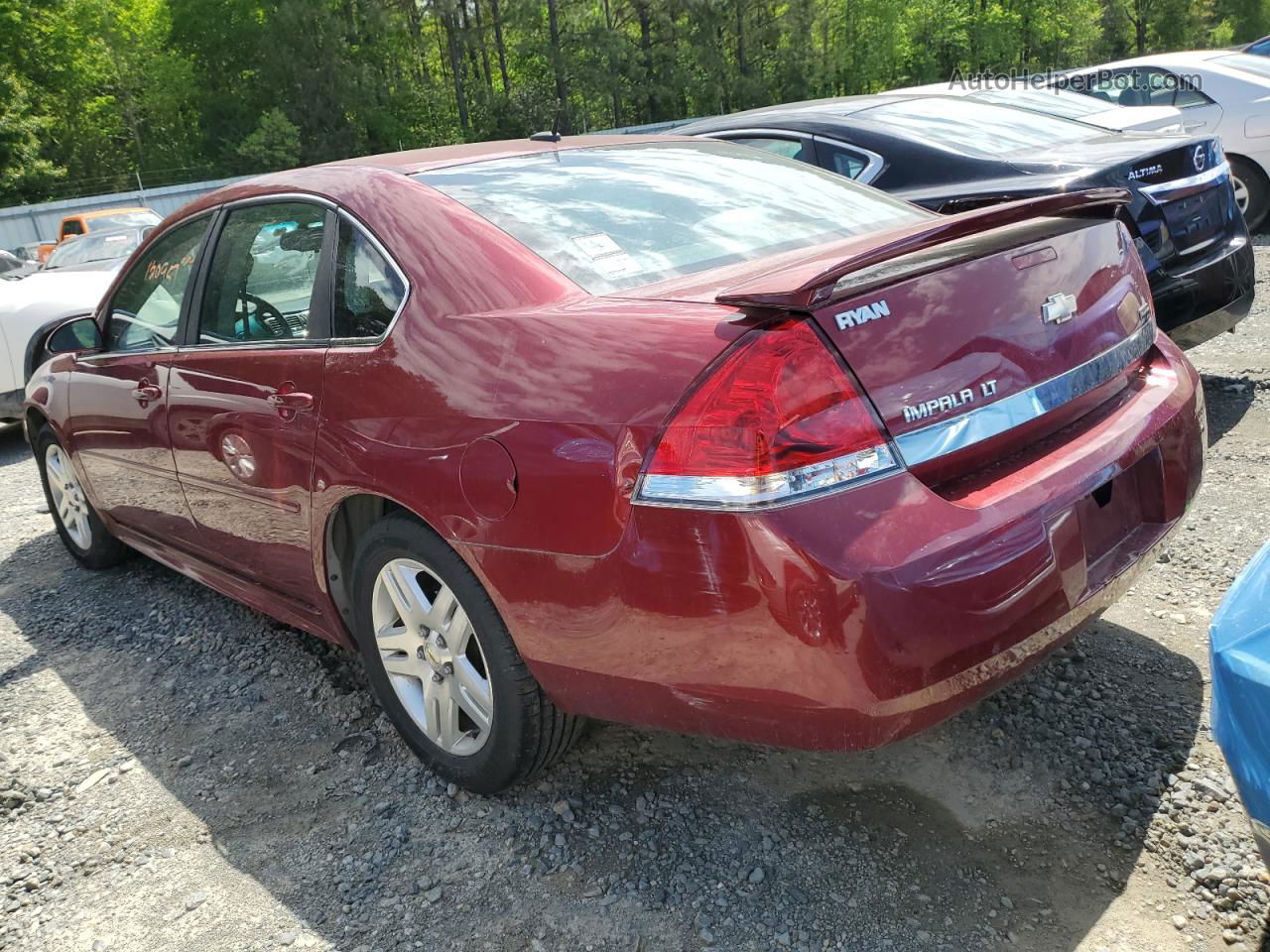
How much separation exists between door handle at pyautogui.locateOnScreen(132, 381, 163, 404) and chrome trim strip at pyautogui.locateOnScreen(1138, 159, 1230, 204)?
3.79 metres

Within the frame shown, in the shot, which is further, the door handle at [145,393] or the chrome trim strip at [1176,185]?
the chrome trim strip at [1176,185]

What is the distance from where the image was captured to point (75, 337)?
12.9 feet

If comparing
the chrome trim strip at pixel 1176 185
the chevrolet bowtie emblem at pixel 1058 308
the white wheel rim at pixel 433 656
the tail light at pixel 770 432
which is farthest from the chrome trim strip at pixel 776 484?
the chrome trim strip at pixel 1176 185

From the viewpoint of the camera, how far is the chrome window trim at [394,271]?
2480mm

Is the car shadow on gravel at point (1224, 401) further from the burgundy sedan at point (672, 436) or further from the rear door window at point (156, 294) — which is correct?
the rear door window at point (156, 294)

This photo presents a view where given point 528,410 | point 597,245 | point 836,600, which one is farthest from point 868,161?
point 836,600

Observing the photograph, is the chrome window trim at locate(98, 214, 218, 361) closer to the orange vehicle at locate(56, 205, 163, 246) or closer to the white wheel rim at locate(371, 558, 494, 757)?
the white wheel rim at locate(371, 558, 494, 757)

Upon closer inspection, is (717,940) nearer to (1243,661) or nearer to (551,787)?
(551,787)

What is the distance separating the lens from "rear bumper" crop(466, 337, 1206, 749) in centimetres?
182

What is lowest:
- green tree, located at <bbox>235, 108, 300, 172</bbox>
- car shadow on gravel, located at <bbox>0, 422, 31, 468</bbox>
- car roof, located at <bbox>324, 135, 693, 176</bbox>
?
car shadow on gravel, located at <bbox>0, 422, 31, 468</bbox>

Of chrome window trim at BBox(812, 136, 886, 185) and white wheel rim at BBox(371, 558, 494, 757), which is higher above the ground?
chrome window trim at BBox(812, 136, 886, 185)

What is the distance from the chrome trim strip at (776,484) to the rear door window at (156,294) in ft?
7.17

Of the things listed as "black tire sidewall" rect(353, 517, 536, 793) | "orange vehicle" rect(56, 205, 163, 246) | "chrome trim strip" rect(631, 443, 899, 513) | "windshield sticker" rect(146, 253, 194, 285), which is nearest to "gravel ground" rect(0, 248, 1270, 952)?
"black tire sidewall" rect(353, 517, 536, 793)

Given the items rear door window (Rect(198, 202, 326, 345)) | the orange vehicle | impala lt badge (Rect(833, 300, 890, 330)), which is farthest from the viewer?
the orange vehicle
